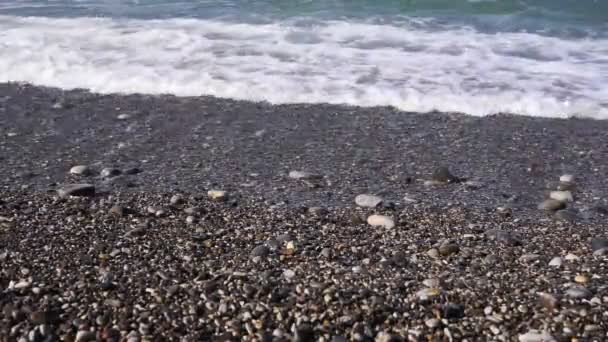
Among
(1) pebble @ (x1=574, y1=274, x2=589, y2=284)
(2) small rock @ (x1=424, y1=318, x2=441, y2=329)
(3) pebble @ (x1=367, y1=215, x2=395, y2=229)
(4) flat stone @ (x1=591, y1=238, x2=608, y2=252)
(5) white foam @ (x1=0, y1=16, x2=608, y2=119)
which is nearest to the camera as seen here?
(2) small rock @ (x1=424, y1=318, x2=441, y2=329)

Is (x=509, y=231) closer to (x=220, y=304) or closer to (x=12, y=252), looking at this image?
(x=220, y=304)

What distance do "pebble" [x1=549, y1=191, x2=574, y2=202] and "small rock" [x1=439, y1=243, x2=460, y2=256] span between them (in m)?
1.10

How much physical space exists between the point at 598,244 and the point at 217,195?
6.47ft

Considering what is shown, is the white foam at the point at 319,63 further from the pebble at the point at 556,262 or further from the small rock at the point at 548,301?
the small rock at the point at 548,301

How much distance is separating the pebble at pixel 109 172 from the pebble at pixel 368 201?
4.74 ft

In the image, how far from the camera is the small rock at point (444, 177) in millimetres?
4602

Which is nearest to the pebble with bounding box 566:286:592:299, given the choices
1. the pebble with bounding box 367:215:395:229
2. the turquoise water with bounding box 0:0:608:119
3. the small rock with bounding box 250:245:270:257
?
the pebble with bounding box 367:215:395:229

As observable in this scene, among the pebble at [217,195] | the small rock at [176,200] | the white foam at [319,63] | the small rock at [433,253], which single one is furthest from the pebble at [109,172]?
the small rock at [433,253]

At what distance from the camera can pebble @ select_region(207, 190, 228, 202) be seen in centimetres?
425

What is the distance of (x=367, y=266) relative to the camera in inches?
133

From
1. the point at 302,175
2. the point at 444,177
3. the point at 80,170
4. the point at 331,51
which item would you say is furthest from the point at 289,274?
the point at 331,51

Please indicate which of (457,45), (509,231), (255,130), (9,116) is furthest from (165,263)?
(457,45)

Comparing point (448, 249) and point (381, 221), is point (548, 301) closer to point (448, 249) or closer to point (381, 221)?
point (448, 249)

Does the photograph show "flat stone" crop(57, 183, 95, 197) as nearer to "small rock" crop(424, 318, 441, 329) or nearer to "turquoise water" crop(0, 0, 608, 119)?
"small rock" crop(424, 318, 441, 329)
